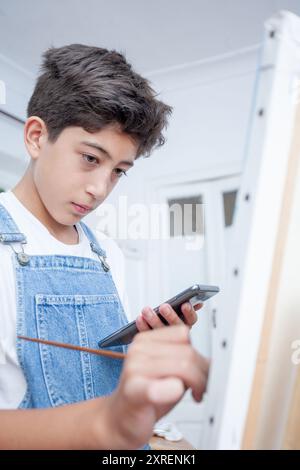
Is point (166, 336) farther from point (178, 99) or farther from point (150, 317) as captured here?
point (178, 99)

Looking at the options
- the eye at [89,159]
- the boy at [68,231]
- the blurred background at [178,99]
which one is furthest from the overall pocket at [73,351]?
the blurred background at [178,99]

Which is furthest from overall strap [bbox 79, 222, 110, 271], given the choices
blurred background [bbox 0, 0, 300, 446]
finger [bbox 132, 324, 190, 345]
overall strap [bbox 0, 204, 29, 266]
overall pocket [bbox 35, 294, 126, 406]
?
blurred background [bbox 0, 0, 300, 446]

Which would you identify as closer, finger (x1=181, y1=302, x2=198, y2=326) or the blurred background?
finger (x1=181, y1=302, x2=198, y2=326)

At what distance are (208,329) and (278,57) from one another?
7.33 feet

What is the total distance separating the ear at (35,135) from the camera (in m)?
0.95

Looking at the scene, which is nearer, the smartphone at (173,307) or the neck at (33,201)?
the smartphone at (173,307)

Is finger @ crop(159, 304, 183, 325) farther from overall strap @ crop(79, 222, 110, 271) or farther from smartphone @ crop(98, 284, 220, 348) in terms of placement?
overall strap @ crop(79, 222, 110, 271)

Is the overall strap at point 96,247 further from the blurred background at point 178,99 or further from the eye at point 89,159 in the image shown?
the blurred background at point 178,99

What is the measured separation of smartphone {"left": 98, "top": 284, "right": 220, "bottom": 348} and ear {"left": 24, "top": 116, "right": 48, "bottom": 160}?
41 cm

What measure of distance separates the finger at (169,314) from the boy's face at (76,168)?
0.28 m

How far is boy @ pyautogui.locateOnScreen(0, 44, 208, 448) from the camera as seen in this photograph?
768mm

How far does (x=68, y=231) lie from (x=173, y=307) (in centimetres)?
33

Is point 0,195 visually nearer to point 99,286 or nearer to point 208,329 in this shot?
point 99,286

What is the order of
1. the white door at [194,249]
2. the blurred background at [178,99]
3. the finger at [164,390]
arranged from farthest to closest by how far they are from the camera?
the white door at [194,249] < the blurred background at [178,99] < the finger at [164,390]
